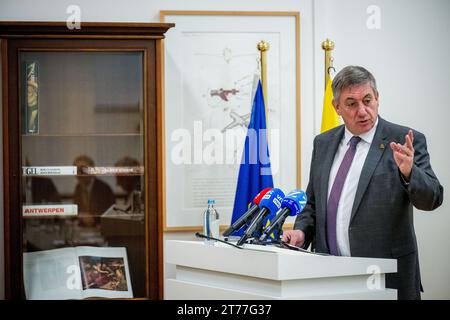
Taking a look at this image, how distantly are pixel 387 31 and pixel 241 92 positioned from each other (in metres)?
1.05

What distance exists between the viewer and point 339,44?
12.9 ft

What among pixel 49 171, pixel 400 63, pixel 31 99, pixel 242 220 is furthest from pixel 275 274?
pixel 400 63

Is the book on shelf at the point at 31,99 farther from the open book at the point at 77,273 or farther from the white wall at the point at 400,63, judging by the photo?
the white wall at the point at 400,63

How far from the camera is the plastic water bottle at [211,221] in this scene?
369 cm

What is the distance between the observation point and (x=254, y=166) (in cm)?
367

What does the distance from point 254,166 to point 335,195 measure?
4.46ft

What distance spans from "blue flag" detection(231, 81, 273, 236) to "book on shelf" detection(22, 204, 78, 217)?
0.97m

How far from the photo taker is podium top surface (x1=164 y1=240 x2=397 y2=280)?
1607mm

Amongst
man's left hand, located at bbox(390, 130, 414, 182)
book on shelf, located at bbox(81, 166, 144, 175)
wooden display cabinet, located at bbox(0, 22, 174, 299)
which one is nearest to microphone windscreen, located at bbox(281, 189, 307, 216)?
man's left hand, located at bbox(390, 130, 414, 182)

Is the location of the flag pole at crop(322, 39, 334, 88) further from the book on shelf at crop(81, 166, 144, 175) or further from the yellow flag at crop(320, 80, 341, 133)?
the book on shelf at crop(81, 166, 144, 175)

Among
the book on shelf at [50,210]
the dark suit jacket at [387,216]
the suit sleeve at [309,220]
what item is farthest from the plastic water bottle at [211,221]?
the dark suit jacket at [387,216]

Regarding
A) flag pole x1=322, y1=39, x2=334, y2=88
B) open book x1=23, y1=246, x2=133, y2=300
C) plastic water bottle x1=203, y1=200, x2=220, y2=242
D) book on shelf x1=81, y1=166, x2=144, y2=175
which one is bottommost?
open book x1=23, y1=246, x2=133, y2=300

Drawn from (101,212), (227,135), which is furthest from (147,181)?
(227,135)

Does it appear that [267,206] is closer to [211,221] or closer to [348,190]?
[348,190]
